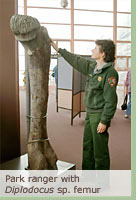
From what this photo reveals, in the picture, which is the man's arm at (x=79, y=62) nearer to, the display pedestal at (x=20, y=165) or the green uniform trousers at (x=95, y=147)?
the green uniform trousers at (x=95, y=147)

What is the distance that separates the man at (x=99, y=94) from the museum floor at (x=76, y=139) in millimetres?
552

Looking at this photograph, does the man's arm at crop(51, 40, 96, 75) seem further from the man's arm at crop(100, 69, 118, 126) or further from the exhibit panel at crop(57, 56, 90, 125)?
the exhibit panel at crop(57, 56, 90, 125)

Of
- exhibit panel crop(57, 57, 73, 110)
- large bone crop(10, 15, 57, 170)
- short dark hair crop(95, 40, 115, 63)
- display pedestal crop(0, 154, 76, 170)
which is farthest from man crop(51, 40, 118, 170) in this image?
exhibit panel crop(57, 57, 73, 110)

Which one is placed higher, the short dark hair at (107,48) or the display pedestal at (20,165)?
the short dark hair at (107,48)

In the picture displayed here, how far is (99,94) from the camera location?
161 centimetres

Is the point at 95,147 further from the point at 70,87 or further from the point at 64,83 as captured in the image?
the point at 64,83

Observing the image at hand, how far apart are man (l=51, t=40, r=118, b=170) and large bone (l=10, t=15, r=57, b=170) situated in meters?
0.13

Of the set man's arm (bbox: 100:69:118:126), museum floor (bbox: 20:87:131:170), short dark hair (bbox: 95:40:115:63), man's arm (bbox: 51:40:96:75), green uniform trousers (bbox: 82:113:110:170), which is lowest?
museum floor (bbox: 20:87:131:170)

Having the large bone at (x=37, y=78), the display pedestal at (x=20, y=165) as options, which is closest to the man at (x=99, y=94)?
the large bone at (x=37, y=78)

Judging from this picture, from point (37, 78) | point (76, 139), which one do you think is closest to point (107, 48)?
point (37, 78)

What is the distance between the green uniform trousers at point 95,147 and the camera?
166 centimetres

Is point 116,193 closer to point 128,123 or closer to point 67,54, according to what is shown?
point 67,54

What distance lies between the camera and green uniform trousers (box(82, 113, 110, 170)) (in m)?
1.66

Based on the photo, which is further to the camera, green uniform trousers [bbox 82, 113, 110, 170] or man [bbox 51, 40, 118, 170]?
green uniform trousers [bbox 82, 113, 110, 170]
